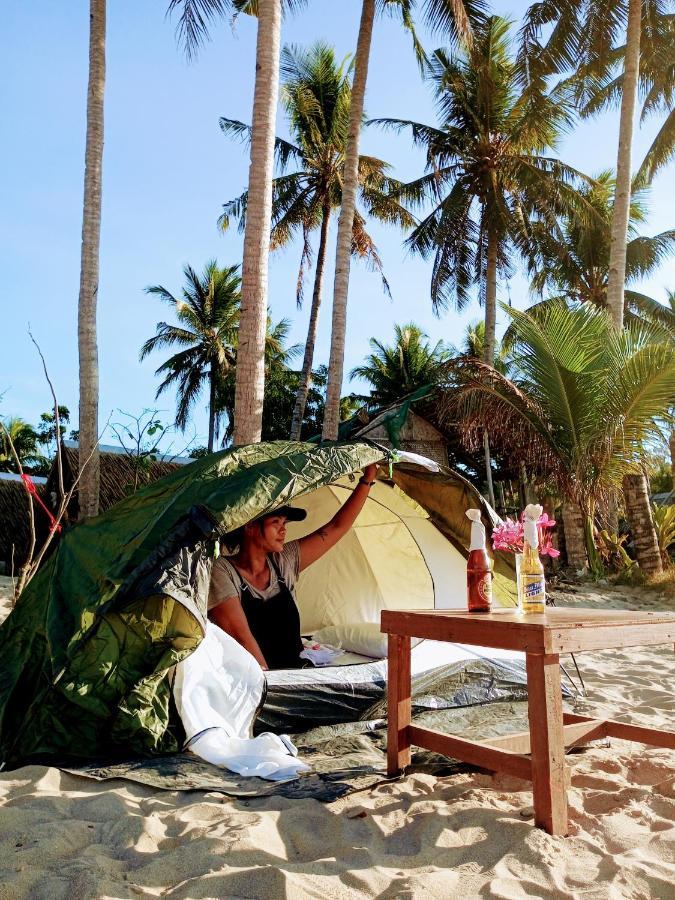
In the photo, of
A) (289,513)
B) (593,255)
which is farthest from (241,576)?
(593,255)

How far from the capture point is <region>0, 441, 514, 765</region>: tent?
305 centimetres

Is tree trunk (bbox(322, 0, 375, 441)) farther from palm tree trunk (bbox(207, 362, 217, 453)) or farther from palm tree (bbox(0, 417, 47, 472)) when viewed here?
palm tree (bbox(0, 417, 47, 472))

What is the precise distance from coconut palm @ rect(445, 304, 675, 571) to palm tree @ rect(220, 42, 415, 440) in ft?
24.4

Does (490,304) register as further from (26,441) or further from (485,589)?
(26,441)

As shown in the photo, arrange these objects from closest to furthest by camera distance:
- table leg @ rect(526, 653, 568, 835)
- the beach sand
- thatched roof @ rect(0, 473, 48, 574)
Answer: the beach sand < table leg @ rect(526, 653, 568, 835) < thatched roof @ rect(0, 473, 48, 574)

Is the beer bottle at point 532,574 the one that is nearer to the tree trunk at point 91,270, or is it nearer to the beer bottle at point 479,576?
the beer bottle at point 479,576

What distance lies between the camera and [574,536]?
1242 cm

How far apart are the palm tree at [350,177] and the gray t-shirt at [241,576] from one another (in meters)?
5.57

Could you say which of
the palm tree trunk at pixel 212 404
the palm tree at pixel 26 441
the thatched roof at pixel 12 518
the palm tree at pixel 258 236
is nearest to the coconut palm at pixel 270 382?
the palm tree trunk at pixel 212 404

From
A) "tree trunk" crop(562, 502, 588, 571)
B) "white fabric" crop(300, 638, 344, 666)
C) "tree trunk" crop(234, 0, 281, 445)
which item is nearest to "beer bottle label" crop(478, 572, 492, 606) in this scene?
"white fabric" crop(300, 638, 344, 666)

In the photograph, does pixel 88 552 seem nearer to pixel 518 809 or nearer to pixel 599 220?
pixel 518 809

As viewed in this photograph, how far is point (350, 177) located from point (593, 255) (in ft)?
34.3

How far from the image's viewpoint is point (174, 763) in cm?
293

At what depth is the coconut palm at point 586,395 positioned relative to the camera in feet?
28.7
